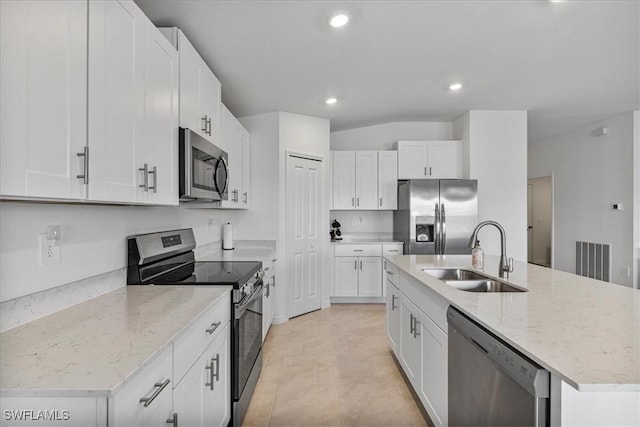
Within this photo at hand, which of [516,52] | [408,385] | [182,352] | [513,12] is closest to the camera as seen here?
[182,352]

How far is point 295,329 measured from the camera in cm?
381

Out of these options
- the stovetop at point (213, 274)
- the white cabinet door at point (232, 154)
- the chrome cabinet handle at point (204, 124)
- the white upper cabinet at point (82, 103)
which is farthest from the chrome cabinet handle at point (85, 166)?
the white cabinet door at point (232, 154)

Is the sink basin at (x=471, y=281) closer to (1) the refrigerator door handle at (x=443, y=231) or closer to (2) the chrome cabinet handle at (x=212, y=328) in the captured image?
(2) the chrome cabinet handle at (x=212, y=328)

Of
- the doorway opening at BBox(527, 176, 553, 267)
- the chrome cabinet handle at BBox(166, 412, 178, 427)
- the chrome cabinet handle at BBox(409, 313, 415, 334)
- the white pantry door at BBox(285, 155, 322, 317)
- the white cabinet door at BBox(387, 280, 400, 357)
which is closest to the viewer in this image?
the chrome cabinet handle at BBox(166, 412, 178, 427)

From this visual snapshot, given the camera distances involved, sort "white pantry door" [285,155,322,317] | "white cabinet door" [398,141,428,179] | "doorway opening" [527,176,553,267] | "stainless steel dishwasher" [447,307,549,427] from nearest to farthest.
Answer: "stainless steel dishwasher" [447,307,549,427], "white pantry door" [285,155,322,317], "white cabinet door" [398,141,428,179], "doorway opening" [527,176,553,267]

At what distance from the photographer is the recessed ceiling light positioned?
2.26 m

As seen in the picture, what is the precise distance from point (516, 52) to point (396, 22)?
127 centimetres

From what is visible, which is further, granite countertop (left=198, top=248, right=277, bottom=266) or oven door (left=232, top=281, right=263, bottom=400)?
granite countertop (left=198, top=248, right=277, bottom=266)

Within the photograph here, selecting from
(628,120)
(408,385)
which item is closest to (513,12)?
(408,385)

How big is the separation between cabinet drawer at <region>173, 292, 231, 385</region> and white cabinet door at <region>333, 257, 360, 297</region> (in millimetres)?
3062

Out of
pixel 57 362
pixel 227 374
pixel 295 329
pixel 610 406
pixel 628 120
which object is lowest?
pixel 295 329

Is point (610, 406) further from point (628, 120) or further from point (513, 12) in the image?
point (628, 120)

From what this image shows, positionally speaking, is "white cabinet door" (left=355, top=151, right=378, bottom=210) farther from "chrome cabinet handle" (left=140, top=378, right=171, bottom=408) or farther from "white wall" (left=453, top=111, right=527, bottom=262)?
"chrome cabinet handle" (left=140, top=378, right=171, bottom=408)

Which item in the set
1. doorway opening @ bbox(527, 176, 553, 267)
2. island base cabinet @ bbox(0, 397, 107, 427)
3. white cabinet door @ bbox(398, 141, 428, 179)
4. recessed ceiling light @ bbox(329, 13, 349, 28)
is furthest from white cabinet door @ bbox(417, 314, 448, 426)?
doorway opening @ bbox(527, 176, 553, 267)
